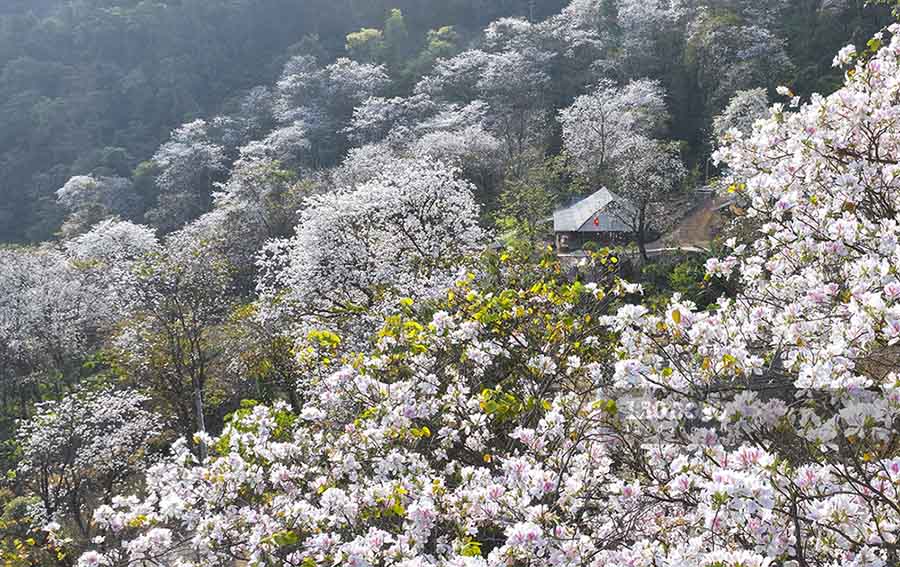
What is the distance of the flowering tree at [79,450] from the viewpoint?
495 inches

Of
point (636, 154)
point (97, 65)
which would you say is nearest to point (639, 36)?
point (636, 154)

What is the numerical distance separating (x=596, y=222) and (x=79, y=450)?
16.2 m

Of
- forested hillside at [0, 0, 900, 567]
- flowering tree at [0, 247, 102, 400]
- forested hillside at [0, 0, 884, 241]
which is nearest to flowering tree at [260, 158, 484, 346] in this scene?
forested hillside at [0, 0, 900, 567]

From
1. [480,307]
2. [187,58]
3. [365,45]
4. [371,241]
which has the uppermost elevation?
[480,307]

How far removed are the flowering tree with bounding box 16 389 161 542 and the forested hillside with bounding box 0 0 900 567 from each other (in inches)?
4.4

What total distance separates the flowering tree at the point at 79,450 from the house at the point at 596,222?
14.1 metres

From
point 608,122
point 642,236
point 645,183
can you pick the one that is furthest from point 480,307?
point 608,122

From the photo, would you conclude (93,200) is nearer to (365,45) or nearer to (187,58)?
(187,58)

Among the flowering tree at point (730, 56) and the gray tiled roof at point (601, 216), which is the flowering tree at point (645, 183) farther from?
the flowering tree at point (730, 56)

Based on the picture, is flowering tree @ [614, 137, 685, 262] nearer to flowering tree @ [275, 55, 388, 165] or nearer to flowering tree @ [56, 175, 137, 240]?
flowering tree @ [275, 55, 388, 165]

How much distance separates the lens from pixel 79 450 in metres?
12.9

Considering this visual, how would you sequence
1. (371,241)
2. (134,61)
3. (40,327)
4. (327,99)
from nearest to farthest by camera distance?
(371,241) → (40,327) → (327,99) → (134,61)

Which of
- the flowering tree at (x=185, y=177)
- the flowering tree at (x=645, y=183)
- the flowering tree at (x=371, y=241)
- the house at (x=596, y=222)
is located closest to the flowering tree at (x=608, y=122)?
the flowering tree at (x=645, y=183)

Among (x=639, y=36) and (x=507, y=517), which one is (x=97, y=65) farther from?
(x=507, y=517)
